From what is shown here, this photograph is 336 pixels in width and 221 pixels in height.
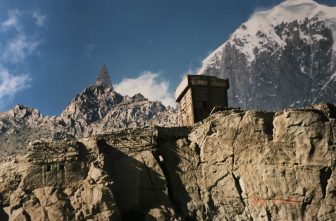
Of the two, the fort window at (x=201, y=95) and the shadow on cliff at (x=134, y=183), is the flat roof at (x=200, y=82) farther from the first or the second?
the shadow on cliff at (x=134, y=183)

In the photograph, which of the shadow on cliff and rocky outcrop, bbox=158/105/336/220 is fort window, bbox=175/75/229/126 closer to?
rocky outcrop, bbox=158/105/336/220

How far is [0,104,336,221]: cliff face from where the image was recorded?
149 feet

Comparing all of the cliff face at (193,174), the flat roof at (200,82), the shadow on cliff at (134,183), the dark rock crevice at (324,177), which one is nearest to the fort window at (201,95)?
the flat roof at (200,82)

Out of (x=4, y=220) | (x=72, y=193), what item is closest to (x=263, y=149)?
(x=72, y=193)

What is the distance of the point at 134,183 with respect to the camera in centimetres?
4769

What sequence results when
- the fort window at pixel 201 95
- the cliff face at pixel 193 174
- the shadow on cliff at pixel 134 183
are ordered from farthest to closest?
the fort window at pixel 201 95
the shadow on cliff at pixel 134 183
the cliff face at pixel 193 174

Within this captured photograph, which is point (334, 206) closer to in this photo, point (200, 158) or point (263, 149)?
point (263, 149)

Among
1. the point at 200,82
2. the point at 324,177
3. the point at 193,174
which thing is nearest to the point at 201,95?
the point at 200,82

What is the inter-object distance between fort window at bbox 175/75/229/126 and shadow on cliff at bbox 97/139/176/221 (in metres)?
11.0

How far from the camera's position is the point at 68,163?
47281 millimetres

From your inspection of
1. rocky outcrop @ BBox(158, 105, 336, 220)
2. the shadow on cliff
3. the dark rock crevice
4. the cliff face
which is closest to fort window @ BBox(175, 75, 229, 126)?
rocky outcrop @ BBox(158, 105, 336, 220)

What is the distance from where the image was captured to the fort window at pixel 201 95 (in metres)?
58.8

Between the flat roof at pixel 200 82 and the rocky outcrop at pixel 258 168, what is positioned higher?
the flat roof at pixel 200 82

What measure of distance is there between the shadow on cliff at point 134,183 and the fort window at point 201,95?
36.0 feet
